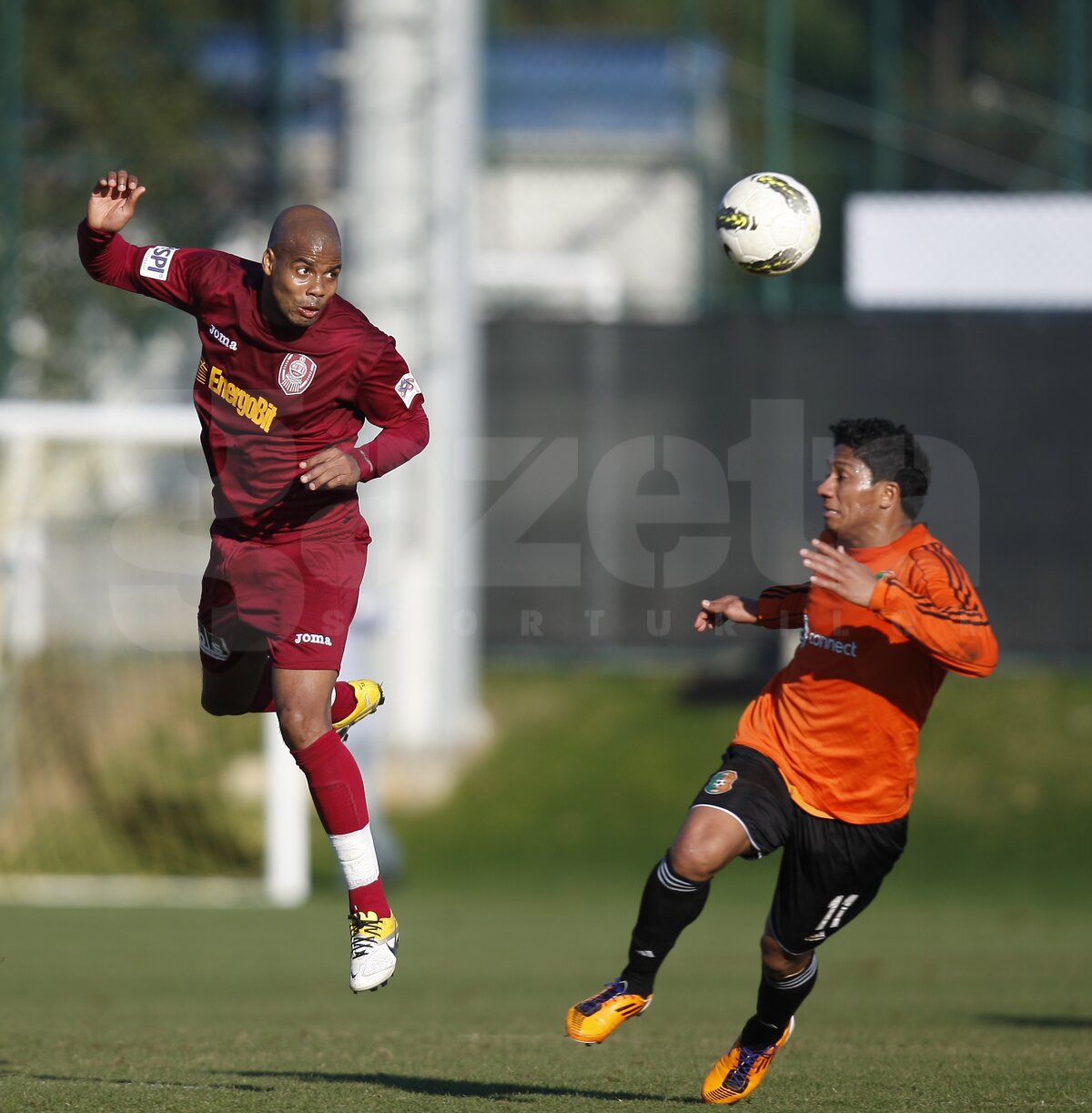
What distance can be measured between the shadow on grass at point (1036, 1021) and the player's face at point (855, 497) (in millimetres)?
3682

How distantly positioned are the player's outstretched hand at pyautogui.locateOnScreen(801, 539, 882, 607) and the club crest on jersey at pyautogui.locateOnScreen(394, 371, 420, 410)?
1734mm

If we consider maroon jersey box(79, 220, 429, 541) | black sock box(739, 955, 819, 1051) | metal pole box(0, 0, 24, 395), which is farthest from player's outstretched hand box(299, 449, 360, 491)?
metal pole box(0, 0, 24, 395)

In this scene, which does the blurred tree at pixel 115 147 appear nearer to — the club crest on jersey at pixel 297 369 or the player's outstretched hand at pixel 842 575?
the club crest on jersey at pixel 297 369

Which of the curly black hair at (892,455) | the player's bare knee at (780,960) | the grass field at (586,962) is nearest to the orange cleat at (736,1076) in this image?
the grass field at (586,962)

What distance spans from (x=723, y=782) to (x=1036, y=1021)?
3.68m

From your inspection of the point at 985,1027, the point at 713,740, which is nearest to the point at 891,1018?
the point at 985,1027

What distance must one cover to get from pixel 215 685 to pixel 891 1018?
14.0 feet

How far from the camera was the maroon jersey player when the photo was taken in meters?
6.67

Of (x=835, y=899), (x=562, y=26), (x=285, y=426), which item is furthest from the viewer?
(x=562, y=26)

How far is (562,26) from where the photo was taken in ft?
98.9

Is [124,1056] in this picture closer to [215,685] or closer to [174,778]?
[215,685]

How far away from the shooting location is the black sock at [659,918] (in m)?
6.32

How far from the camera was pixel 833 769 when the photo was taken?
635 centimetres

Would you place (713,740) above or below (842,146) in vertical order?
below
